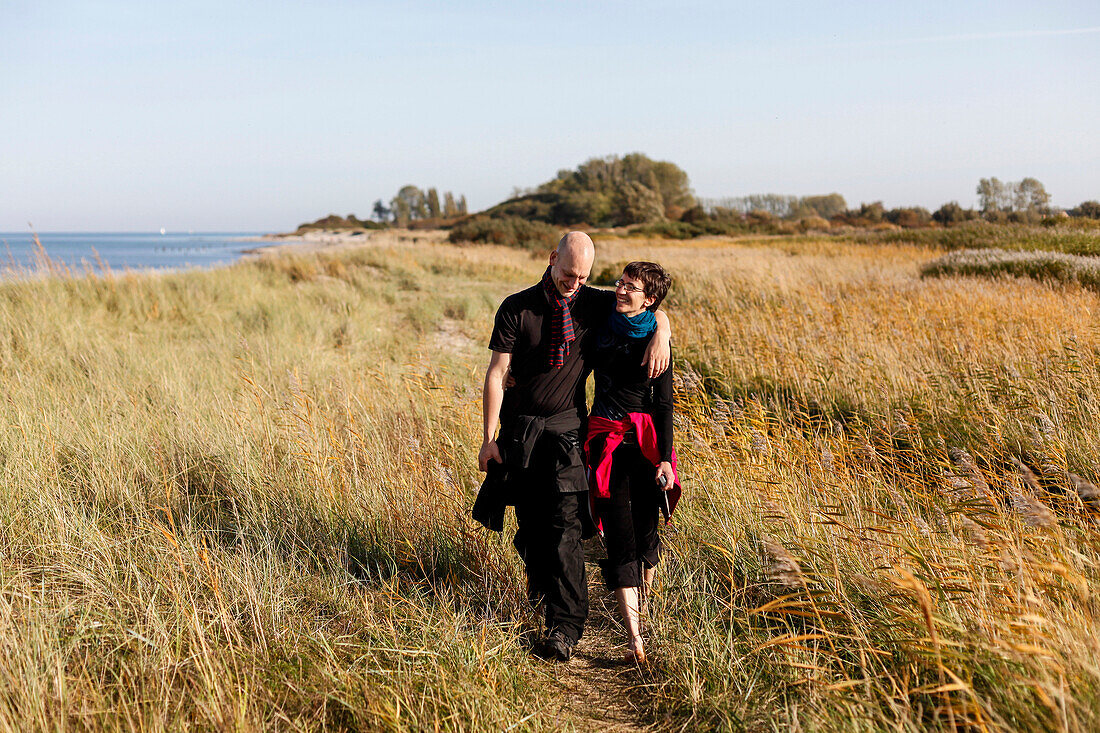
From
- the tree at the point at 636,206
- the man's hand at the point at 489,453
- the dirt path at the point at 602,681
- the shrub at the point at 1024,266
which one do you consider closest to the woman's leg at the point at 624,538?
the dirt path at the point at 602,681

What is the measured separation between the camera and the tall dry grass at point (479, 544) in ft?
7.04

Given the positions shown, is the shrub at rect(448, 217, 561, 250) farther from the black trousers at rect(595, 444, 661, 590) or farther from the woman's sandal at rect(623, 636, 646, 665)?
the woman's sandal at rect(623, 636, 646, 665)

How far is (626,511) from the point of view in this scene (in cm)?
287

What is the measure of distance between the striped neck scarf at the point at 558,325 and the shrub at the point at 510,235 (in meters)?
29.6

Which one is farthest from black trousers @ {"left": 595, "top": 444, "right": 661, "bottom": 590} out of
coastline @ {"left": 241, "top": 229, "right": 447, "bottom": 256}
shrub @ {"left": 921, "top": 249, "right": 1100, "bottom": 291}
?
coastline @ {"left": 241, "top": 229, "right": 447, "bottom": 256}

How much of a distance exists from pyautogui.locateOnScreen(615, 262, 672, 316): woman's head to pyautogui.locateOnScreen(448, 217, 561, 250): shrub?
2966 cm

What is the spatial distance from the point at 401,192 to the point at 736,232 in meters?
75.3

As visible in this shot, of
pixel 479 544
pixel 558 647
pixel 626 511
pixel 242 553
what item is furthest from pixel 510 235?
pixel 558 647

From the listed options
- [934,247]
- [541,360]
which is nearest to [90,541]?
[541,360]

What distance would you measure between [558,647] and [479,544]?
2.67ft

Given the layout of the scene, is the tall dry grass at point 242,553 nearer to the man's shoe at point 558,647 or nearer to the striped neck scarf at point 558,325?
the man's shoe at point 558,647

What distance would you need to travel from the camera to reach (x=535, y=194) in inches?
3469

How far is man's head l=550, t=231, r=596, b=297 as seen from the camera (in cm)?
264

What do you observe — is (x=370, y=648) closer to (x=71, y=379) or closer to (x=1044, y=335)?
(x=71, y=379)
